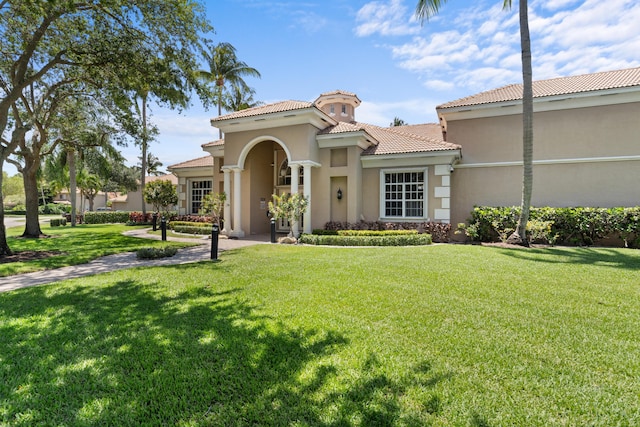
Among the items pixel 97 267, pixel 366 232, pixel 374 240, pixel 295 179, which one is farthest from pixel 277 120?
pixel 97 267

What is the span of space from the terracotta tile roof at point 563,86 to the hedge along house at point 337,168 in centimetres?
346

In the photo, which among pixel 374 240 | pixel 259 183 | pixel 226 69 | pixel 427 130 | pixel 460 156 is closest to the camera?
pixel 374 240

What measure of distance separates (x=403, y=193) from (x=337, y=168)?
351 centimetres

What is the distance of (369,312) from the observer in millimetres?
4961

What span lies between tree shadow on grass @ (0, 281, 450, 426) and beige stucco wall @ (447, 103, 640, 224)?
1424 centimetres

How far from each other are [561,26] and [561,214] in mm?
7058

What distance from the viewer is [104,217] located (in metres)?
31.3

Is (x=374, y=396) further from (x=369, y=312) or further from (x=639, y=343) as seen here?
(x=639, y=343)

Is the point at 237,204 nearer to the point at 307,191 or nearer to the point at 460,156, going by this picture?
the point at 307,191

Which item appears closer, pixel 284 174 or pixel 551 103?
pixel 551 103

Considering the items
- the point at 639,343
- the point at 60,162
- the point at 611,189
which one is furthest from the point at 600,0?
the point at 60,162

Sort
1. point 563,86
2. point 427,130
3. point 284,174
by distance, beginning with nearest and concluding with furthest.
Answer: point 563,86
point 284,174
point 427,130

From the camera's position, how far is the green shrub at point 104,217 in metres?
30.5

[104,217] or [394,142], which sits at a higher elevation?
[394,142]
